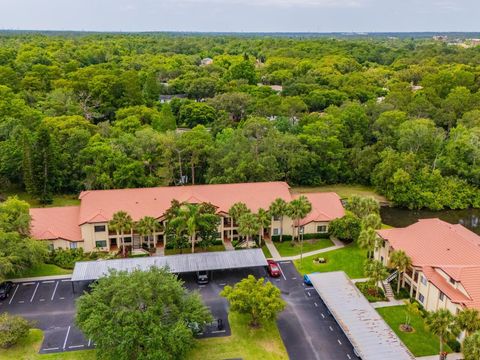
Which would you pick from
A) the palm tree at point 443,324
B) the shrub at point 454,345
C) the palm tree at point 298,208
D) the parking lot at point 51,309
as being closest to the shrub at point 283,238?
the palm tree at point 298,208

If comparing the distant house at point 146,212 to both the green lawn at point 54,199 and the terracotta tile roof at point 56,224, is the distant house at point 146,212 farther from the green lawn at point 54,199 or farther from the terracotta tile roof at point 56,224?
the green lawn at point 54,199

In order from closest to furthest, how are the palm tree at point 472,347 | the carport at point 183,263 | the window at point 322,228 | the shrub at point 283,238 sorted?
the palm tree at point 472,347
the carport at point 183,263
the shrub at point 283,238
the window at point 322,228

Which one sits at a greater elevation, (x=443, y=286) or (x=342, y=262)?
(x=443, y=286)

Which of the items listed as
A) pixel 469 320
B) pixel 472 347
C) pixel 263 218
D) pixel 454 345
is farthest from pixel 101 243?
pixel 472 347

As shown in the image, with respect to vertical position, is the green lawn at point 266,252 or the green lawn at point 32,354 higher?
the green lawn at point 266,252

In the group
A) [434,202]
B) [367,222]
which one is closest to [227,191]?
[367,222]

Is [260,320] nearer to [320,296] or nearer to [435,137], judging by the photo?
[320,296]

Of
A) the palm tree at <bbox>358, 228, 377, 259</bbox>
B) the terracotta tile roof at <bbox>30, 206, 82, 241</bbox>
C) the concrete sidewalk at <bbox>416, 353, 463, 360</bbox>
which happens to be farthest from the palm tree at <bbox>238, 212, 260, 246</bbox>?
the concrete sidewalk at <bbox>416, 353, 463, 360</bbox>

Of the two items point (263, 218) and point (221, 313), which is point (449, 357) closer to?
point (221, 313)
